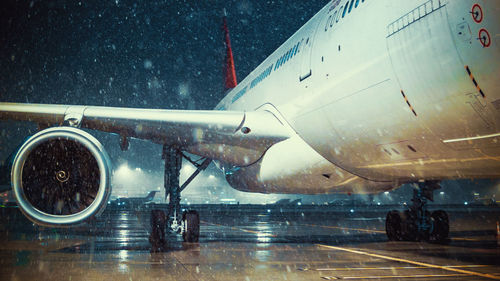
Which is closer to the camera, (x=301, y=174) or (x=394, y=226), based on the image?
(x=301, y=174)

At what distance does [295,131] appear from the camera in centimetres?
869

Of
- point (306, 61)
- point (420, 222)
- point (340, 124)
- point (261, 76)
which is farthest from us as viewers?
point (261, 76)

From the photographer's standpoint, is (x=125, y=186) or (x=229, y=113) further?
(x=125, y=186)

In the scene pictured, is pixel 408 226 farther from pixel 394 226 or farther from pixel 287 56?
pixel 287 56

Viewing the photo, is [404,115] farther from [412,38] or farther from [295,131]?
[295,131]

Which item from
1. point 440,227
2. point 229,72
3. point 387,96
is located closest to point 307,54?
point 387,96

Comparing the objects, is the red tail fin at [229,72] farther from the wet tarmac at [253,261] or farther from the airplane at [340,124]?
the wet tarmac at [253,261]

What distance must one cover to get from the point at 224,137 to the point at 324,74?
2893 millimetres

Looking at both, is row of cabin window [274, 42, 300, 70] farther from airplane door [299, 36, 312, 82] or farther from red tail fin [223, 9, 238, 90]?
red tail fin [223, 9, 238, 90]

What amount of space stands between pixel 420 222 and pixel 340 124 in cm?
448

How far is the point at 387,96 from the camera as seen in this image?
5883mm

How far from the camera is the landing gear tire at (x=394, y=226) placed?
10.6 meters

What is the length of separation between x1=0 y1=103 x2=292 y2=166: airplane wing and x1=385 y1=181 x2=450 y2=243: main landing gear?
3.40m

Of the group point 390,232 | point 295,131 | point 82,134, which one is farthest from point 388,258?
point 82,134
